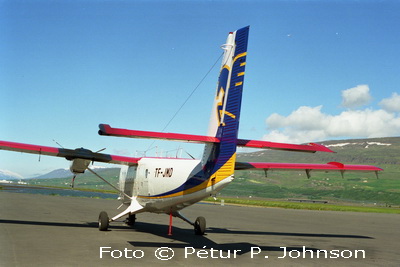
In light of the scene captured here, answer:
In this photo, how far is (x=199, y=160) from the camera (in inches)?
631

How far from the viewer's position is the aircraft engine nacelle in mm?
20212

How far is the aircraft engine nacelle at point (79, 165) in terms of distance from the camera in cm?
2021

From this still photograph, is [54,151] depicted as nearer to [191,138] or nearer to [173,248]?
[173,248]

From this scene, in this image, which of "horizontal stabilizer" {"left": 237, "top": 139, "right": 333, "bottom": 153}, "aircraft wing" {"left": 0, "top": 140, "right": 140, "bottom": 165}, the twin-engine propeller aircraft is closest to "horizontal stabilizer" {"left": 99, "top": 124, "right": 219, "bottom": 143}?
the twin-engine propeller aircraft

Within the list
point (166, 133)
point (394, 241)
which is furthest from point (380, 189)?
point (166, 133)

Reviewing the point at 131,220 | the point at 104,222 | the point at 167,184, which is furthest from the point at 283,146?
the point at 131,220

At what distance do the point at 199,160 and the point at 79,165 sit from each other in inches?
278

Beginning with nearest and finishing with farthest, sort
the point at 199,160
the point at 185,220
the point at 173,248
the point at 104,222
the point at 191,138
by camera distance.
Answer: the point at 191,138
the point at 173,248
the point at 199,160
the point at 104,222
the point at 185,220

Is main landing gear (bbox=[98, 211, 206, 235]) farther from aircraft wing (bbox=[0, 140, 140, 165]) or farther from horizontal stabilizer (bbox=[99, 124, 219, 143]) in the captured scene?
horizontal stabilizer (bbox=[99, 124, 219, 143])

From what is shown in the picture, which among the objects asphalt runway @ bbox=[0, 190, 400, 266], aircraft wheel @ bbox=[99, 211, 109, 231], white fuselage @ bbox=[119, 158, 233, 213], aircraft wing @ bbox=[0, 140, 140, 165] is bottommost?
asphalt runway @ bbox=[0, 190, 400, 266]

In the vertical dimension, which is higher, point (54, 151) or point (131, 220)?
point (54, 151)

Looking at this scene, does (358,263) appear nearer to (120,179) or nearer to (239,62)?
(239,62)

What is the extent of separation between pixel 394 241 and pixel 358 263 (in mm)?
8729

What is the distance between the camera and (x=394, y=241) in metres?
20.8
